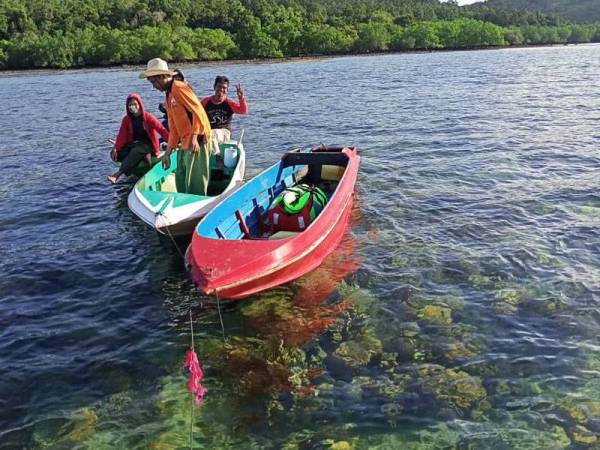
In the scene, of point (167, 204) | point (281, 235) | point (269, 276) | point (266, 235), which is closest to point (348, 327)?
point (269, 276)

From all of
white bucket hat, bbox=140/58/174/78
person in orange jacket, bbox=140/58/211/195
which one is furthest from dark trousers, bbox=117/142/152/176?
white bucket hat, bbox=140/58/174/78

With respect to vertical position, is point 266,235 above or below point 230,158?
below

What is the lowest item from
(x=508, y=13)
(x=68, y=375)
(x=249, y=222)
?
(x=68, y=375)

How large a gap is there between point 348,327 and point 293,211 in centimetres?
300

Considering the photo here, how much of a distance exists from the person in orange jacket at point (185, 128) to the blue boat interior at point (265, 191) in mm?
1036

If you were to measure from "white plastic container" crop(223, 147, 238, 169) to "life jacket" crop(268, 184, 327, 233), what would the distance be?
3019 mm

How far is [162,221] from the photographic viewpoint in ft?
30.0

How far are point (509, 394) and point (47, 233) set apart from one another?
9.48m

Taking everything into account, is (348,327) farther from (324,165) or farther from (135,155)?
(135,155)

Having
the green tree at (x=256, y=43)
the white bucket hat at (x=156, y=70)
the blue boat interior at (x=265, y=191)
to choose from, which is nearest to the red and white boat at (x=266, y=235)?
the blue boat interior at (x=265, y=191)

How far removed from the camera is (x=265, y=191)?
11.0 m

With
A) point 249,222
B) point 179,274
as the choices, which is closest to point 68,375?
point 179,274

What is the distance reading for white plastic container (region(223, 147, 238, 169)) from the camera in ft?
42.1

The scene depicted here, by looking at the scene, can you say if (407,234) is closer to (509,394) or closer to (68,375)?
(509,394)
